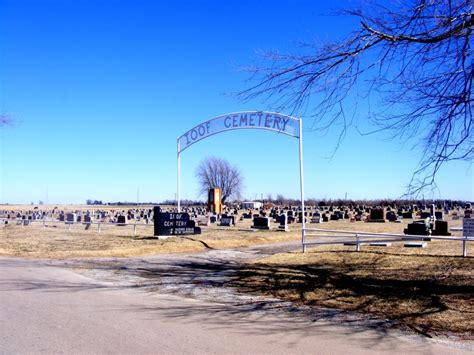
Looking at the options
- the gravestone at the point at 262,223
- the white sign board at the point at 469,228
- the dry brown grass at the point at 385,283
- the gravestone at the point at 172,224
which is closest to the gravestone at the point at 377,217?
the gravestone at the point at 262,223

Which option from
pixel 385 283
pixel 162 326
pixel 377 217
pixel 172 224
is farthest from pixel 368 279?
pixel 377 217

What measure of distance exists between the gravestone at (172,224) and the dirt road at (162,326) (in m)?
11.6

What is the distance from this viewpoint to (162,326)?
21.6 ft

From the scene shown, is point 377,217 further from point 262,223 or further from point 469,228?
point 469,228

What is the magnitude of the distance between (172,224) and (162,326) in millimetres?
15769

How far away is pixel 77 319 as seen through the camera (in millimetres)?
6926

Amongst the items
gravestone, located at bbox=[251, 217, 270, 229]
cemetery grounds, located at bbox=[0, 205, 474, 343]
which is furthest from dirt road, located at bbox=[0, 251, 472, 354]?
gravestone, located at bbox=[251, 217, 270, 229]

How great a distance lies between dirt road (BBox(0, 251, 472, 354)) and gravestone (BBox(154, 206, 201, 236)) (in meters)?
11.6

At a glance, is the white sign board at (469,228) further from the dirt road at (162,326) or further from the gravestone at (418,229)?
the gravestone at (418,229)

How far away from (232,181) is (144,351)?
90.0 metres

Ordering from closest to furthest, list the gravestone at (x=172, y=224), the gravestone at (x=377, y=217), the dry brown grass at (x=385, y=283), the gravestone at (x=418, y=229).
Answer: the dry brown grass at (x=385, y=283) → the gravestone at (x=418, y=229) → the gravestone at (x=172, y=224) → the gravestone at (x=377, y=217)

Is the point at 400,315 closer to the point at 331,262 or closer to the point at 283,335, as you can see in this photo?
the point at 283,335

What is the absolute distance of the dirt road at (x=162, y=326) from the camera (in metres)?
5.63

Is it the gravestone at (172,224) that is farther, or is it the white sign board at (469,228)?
the gravestone at (172,224)
